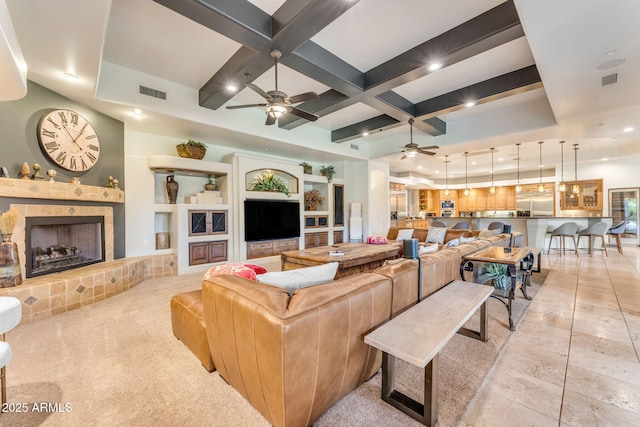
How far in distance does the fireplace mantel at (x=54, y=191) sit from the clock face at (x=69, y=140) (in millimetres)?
347

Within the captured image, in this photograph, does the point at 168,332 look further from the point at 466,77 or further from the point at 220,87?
the point at 466,77

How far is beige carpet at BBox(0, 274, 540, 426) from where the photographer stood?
1.58m

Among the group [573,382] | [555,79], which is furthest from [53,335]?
[555,79]

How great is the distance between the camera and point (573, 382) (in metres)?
1.86

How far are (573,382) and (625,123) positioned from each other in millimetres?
5343

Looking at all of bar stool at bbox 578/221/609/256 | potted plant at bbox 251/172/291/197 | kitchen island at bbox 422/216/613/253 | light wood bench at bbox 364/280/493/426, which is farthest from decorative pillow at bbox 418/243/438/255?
bar stool at bbox 578/221/609/256

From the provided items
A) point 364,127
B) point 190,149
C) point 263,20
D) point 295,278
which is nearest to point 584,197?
point 364,127

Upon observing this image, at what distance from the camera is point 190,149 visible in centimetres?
527

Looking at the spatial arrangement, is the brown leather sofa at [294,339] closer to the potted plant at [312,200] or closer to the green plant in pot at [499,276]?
the green plant in pot at [499,276]

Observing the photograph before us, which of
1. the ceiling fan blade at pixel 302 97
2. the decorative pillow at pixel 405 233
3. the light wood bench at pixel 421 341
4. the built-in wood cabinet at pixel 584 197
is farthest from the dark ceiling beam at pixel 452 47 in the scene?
the built-in wood cabinet at pixel 584 197

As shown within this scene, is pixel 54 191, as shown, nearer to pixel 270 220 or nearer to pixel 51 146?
pixel 51 146

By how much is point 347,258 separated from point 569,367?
247 cm

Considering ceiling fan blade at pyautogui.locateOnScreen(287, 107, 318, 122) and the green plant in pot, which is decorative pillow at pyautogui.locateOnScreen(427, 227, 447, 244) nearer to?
the green plant in pot

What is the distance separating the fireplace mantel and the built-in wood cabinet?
41.6 ft
